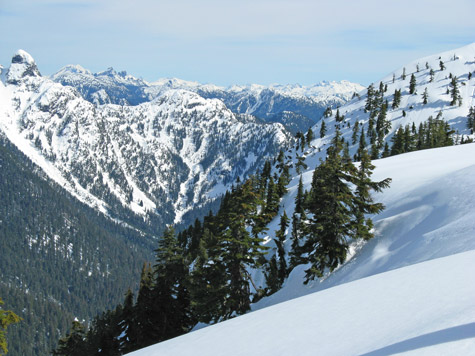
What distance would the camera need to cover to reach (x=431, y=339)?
674 cm

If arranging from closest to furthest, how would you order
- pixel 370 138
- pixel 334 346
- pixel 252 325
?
pixel 334 346
pixel 252 325
pixel 370 138

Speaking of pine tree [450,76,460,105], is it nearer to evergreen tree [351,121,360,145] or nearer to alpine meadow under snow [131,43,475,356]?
evergreen tree [351,121,360,145]

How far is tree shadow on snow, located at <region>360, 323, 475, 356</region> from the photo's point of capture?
648 centimetres

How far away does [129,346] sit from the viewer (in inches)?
1396

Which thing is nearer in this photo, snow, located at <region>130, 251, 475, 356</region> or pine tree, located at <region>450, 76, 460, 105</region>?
snow, located at <region>130, 251, 475, 356</region>

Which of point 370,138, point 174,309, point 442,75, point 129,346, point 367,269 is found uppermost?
point 442,75

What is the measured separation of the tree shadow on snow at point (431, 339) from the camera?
6480mm

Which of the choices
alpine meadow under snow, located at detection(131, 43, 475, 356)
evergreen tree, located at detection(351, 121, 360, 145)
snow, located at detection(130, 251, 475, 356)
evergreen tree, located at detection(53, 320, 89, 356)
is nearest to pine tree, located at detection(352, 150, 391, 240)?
alpine meadow under snow, located at detection(131, 43, 475, 356)

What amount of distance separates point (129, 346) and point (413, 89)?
7148 inches

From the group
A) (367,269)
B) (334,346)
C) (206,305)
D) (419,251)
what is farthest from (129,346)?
(334,346)

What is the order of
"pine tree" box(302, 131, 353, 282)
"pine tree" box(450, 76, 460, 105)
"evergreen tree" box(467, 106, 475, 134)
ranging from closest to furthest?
"pine tree" box(302, 131, 353, 282) < "evergreen tree" box(467, 106, 475, 134) < "pine tree" box(450, 76, 460, 105)

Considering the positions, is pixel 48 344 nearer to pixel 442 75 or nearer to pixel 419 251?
pixel 419 251

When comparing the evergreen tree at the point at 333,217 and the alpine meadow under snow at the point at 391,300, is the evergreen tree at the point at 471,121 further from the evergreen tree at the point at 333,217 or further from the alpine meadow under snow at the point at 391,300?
the evergreen tree at the point at 333,217

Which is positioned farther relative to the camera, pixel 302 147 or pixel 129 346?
pixel 302 147
